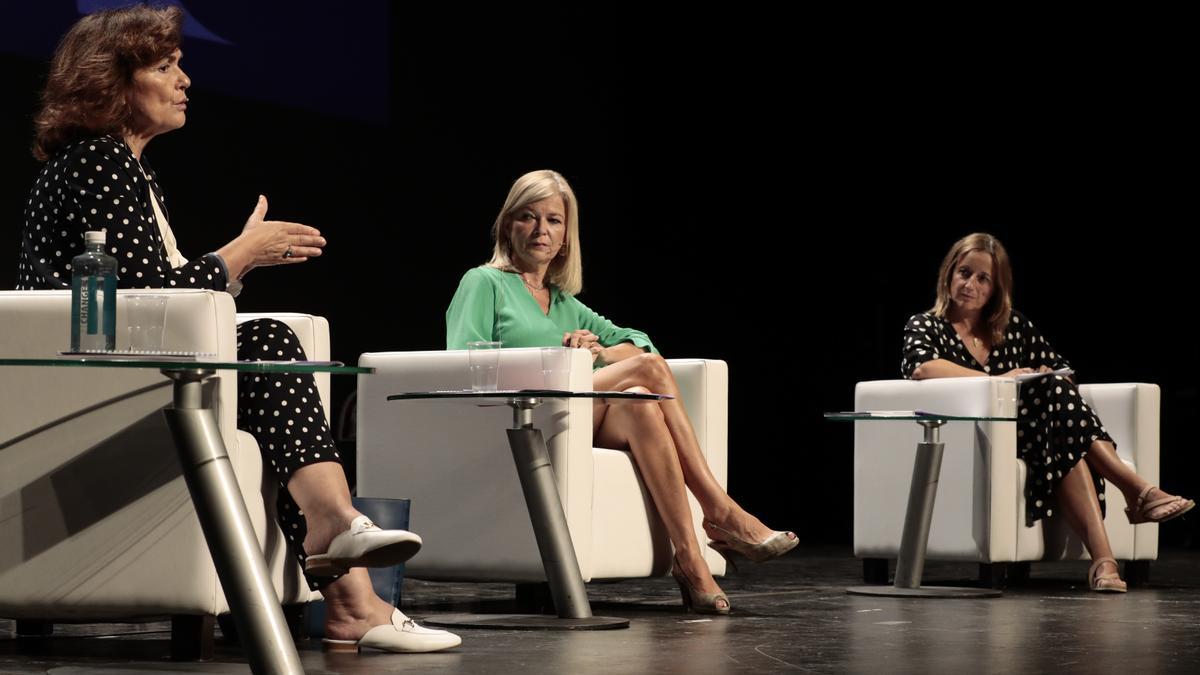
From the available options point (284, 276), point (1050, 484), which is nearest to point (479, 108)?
point (284, 276)

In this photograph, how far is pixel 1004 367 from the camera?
5.00 meters

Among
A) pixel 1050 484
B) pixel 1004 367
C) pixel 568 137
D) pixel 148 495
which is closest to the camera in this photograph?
pixel 148 495

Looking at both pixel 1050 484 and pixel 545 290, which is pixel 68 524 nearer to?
pixel 545 290

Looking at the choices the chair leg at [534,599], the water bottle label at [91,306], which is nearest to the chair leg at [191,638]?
the water bottle label at [91,306]

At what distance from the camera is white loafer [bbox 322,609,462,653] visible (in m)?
2.67

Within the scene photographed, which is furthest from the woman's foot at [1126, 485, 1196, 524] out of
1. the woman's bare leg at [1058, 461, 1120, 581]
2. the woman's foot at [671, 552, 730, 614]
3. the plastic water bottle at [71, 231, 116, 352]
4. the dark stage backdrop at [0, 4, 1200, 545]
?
the plastic water bottle at [71, 231, 116, 352]

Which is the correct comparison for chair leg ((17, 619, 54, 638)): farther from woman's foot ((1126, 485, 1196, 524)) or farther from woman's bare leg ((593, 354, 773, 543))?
woman's foot ((1126, 485, 1196, 524))

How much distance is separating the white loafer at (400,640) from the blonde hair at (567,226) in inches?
60.0

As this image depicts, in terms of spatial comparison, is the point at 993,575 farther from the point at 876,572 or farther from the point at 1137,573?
the point at 1137,573

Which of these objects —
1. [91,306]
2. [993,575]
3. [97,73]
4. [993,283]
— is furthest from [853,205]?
[91,306]

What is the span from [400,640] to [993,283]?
290cm

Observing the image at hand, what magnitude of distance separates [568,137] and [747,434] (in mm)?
1543

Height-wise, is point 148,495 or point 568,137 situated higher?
point 568,137

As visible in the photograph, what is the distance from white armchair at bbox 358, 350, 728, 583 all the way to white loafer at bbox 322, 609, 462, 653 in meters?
0.79
